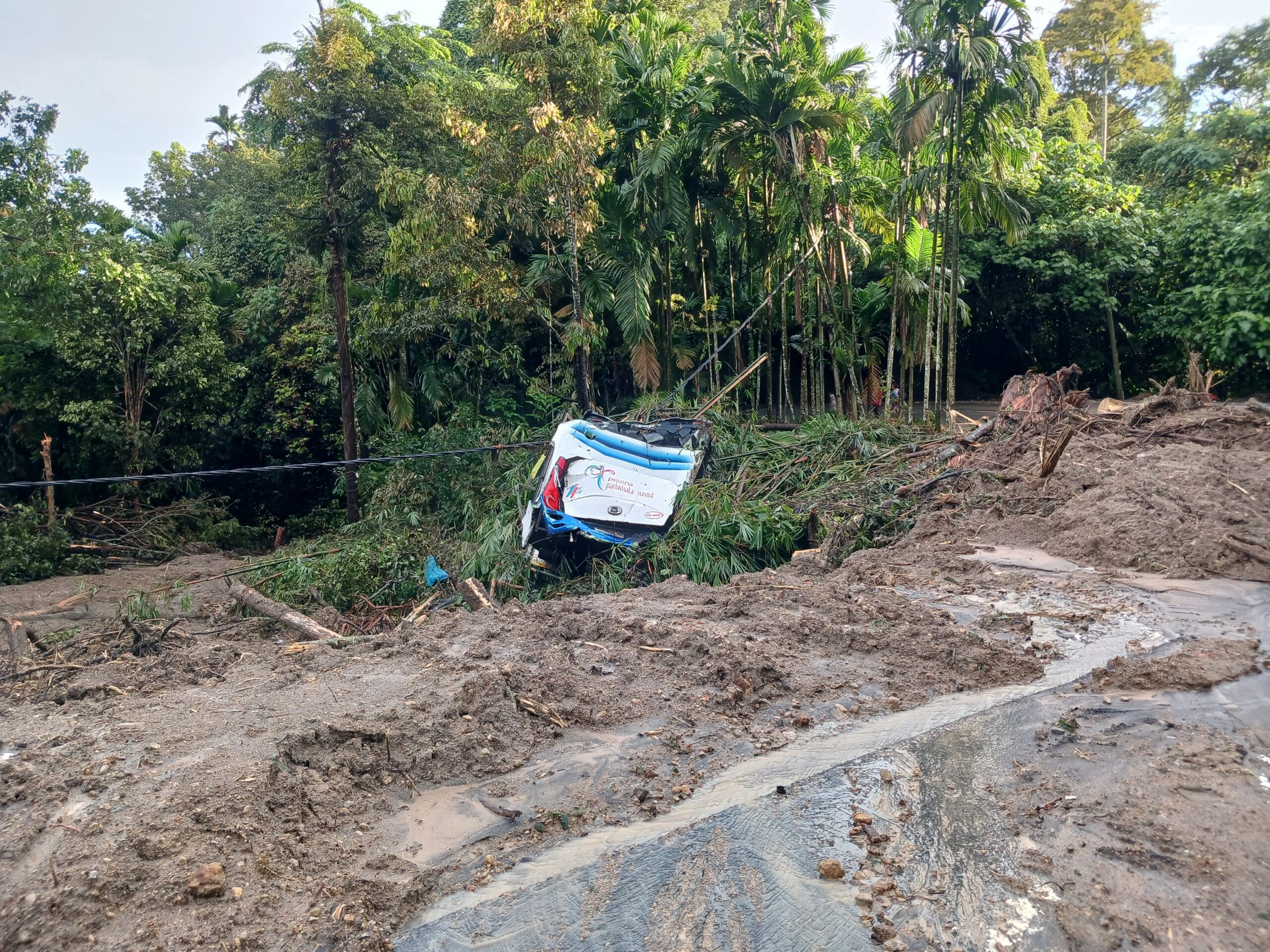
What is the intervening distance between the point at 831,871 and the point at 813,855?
140 millimetres

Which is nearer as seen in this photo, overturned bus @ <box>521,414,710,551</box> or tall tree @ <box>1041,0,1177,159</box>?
overturned bus @ <box>521,414,710,551</box>

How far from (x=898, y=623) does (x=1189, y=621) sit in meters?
1.70

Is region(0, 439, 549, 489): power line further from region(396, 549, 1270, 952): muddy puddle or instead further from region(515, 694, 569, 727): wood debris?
region(396, 549, 1270, 952): muddy puddle

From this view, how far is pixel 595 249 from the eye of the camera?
580 inches

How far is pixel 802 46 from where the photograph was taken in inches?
534

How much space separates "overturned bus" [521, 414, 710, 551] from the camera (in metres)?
9.44

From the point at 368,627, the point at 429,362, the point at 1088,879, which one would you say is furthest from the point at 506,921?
the point at 429,362

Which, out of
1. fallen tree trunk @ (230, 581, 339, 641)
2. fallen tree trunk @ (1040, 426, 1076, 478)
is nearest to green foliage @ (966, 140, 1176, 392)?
fallen tree trunk @ (1040, 426, 1076, 478)

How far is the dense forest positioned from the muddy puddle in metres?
9.22

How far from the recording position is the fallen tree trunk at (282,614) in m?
6.54

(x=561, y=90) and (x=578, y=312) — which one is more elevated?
(x=561, y=90)

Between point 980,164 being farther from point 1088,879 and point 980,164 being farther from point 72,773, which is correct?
point 72,773

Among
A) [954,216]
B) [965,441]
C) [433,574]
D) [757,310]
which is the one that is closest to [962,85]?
[954,216]

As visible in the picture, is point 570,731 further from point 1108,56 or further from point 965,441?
point 1108,56
